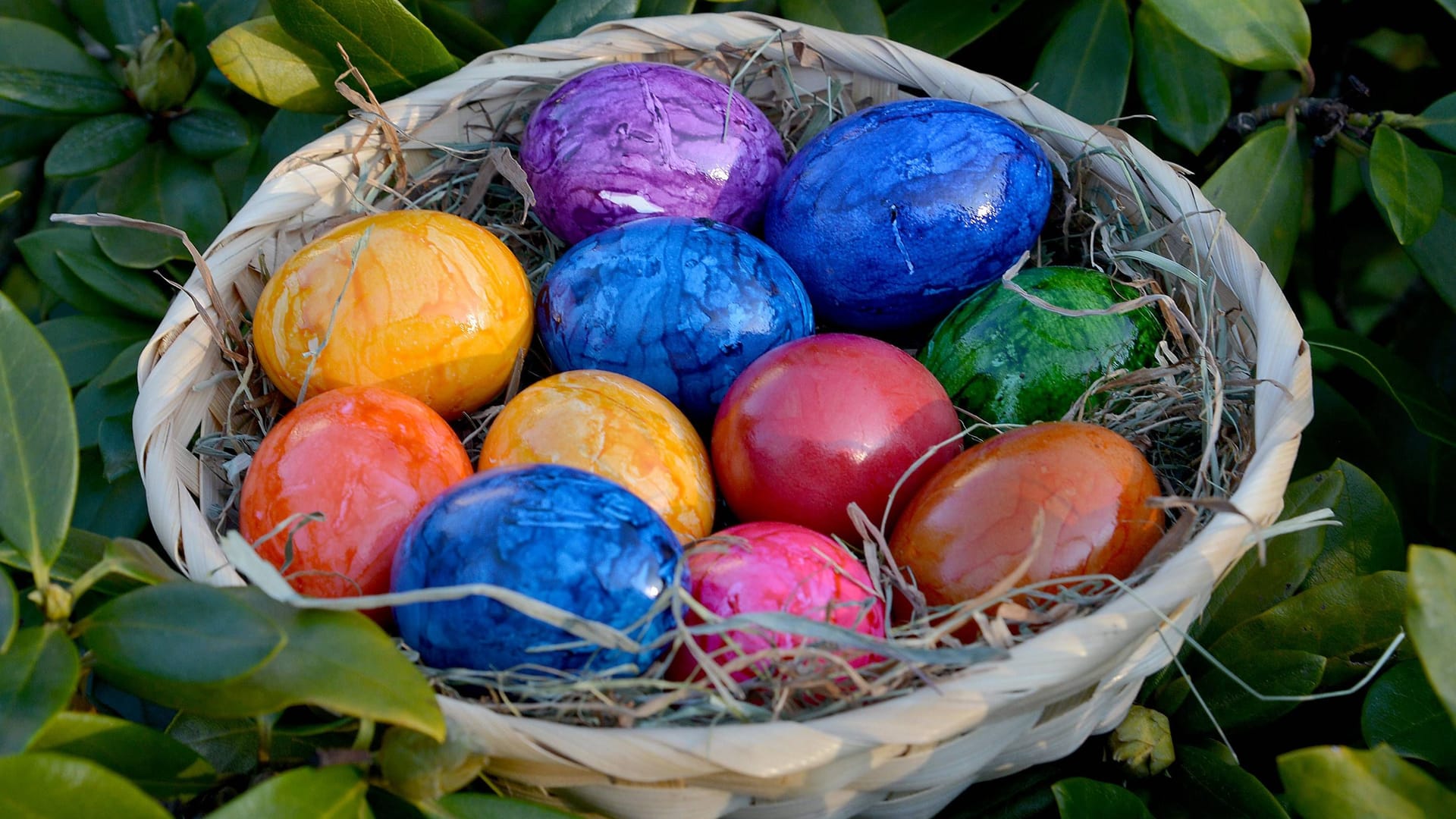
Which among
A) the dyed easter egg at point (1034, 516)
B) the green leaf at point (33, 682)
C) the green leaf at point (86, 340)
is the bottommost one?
the green leaf at point (86, 340)

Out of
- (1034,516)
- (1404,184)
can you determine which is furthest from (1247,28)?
(1034,516)

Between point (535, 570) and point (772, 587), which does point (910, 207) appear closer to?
point (772, 587)

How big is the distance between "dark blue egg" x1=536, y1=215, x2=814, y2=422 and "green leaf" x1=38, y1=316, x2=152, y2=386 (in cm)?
68

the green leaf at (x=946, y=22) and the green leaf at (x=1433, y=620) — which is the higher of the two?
the green leaf at (x=946, y=22)

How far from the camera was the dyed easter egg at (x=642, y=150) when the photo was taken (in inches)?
47.3

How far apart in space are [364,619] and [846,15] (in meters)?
1.08

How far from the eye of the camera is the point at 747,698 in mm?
834

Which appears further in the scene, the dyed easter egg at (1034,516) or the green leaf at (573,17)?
the green leaf at (573,17)

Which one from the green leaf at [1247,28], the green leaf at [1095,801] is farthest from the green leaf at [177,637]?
the green leaf at [1247,28]

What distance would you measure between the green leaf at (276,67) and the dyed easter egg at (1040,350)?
0.86 metres

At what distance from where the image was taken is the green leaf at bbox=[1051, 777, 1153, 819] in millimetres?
815

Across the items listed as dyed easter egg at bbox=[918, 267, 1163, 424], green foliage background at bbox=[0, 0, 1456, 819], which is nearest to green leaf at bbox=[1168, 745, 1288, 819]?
green foliage background at bbox=[0, 0, 1456, 819]

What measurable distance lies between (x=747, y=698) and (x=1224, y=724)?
1.48ft

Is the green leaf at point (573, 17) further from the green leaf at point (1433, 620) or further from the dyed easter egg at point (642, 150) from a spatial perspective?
the green leaf at point (1433, 620)
